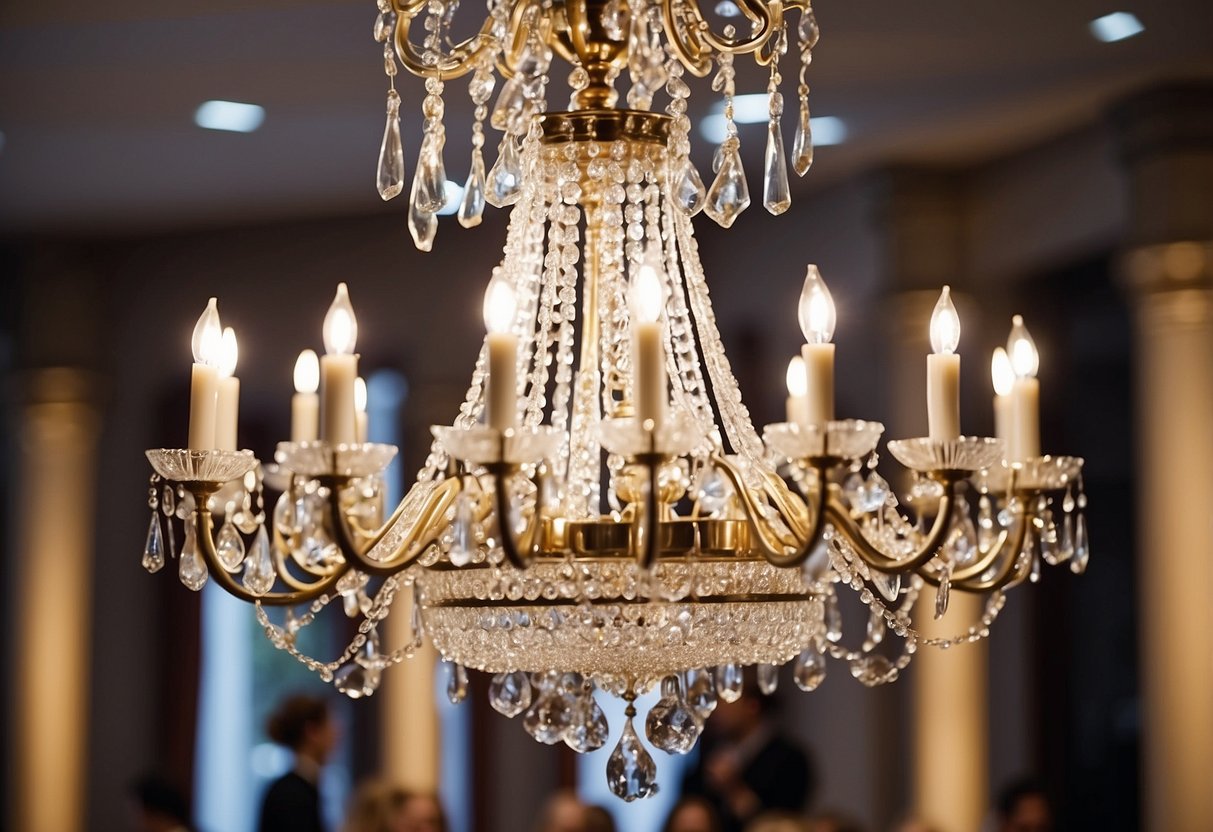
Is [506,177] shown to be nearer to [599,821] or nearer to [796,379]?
[796,379]

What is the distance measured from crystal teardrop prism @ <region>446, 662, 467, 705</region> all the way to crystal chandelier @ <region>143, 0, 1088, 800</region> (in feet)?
0.18

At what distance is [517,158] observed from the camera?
1.82 m

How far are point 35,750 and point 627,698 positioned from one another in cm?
558

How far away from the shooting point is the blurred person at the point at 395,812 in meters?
4.64

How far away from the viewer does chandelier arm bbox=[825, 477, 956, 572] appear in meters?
1.57

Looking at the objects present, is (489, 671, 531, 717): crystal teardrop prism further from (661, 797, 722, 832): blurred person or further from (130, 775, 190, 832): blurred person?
(130, 775, 190, 832): blurred person

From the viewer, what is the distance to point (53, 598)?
22.7ft

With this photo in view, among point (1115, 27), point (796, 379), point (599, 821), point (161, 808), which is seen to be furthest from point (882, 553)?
point (161, 808)

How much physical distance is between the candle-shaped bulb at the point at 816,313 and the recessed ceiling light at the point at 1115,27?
2.98m

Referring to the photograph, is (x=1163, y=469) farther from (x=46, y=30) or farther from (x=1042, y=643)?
(x=46, y=30)

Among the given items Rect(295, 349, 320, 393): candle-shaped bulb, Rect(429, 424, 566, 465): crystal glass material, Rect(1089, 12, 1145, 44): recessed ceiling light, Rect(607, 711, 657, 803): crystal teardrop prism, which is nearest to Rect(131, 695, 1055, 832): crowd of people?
Rect(1089, 12, 1145, 44): recessed ceiling light

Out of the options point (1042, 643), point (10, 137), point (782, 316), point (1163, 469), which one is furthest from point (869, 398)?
point (10, 137)

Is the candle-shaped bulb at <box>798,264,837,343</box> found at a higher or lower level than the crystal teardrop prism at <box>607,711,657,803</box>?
higher

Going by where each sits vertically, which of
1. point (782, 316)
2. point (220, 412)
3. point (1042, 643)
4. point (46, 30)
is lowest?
point (1042, 643)
